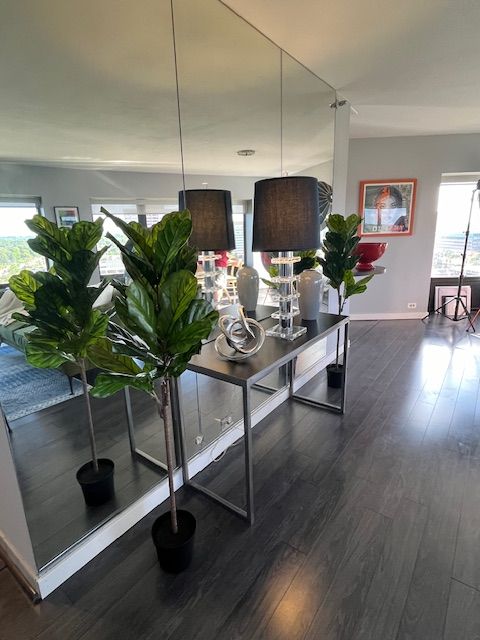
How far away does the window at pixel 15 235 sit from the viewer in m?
1.20

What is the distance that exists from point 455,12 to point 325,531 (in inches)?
112

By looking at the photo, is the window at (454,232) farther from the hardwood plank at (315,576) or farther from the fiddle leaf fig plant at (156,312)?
the fiddle leaf fig plant at (156,312)

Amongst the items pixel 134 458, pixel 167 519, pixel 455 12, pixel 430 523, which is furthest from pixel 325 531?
pixel 455 12

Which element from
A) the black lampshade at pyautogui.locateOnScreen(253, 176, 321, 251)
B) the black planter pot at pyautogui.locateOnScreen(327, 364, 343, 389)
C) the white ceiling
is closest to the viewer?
the black lampshade at pyautogui.locateOnScreen(253, 176, 321, 251)

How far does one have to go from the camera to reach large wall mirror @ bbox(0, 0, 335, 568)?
4.06 feet

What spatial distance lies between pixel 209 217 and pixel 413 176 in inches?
164

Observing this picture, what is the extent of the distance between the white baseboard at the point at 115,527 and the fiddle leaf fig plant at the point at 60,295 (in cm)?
85

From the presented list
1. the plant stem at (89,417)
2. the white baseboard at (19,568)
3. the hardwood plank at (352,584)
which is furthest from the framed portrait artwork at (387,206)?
the white baseboard at (19,568)

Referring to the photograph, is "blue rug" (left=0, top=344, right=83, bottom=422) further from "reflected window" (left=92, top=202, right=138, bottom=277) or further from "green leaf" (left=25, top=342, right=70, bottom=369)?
"reflected window" (left=92, top=202, right=138, bottom=277)

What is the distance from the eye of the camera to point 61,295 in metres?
1.30

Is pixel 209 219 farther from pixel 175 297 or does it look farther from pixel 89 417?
pixel 89 417

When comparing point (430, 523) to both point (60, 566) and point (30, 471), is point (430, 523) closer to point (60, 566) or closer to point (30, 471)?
point (60, 566)

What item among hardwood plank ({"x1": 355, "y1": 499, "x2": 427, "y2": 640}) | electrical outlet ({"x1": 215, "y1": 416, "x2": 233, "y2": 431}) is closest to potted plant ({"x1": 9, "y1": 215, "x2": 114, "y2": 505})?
electrical outlet ({"x1": 215, "y1": 416, "x2": 233, "y2": 431})

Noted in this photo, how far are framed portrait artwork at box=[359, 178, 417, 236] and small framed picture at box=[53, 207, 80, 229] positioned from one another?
168 inches
